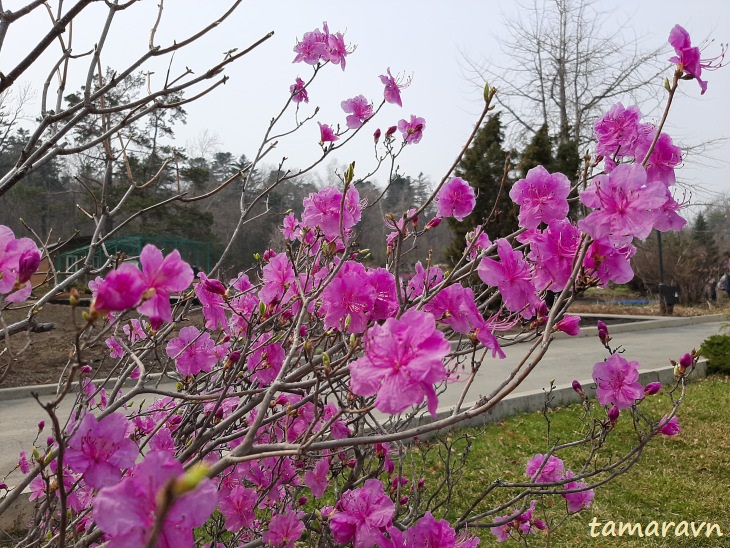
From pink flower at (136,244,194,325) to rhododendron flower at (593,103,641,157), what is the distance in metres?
1.14

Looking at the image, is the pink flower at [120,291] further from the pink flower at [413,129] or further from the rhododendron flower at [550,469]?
the rhododendron flower at [550,469]

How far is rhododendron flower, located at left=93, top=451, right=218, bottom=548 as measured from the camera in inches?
24.5

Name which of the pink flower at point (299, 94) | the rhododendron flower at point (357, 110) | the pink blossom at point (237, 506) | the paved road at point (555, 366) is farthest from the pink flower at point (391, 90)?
the paved road at point (555, 366)

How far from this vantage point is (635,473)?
4359 millimetres

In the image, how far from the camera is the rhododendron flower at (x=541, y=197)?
1344mm

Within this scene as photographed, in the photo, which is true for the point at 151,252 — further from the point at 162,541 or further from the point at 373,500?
the point at 373,500

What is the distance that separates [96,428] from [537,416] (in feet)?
17.3

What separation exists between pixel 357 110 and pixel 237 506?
6.12ft

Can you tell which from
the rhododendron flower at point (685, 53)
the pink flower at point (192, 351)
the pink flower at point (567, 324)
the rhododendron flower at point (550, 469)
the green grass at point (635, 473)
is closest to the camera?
the rhododendron flower at point (685, 53)

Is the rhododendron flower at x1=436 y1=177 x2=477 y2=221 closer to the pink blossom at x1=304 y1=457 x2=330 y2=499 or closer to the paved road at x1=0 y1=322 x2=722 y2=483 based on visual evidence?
the pink blossom at x1=304 y1=457 x2=330 y2=499

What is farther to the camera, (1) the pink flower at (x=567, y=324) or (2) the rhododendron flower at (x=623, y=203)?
(1) the pink flower at (x=567, y=324)

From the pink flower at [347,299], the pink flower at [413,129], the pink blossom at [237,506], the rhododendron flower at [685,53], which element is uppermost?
the pink flower at [413,129]

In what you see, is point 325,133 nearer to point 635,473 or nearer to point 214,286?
point 214,286

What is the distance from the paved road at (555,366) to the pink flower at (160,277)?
14.1 ft
